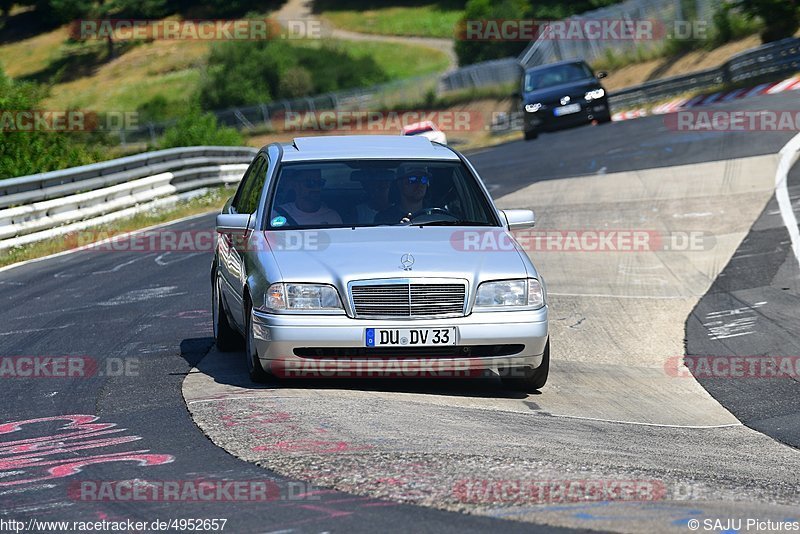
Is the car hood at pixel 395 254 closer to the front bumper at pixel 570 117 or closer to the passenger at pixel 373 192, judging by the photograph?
the passenger at pixel 373 192

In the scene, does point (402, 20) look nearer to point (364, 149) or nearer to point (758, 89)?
point (758, 89)

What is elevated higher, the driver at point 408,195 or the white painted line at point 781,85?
the driver at point 408,195

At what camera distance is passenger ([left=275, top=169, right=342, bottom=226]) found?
28.4 feet

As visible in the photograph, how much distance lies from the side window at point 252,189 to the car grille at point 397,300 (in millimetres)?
1561

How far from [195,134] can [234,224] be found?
2452cm

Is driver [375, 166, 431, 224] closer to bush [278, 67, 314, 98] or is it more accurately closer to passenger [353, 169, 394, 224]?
passenger [353, 169, 394, 224]

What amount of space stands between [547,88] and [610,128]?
4334mm

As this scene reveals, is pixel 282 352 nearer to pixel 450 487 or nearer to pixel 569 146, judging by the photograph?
pixel 450 487

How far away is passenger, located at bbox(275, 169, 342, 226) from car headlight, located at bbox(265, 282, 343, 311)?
3.10 feet

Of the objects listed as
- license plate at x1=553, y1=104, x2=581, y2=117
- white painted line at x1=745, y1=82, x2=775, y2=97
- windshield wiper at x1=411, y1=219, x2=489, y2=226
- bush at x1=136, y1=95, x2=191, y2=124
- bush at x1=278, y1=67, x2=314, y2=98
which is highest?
windshield wiper at x1=411, y1=219, x2=489, y2=226

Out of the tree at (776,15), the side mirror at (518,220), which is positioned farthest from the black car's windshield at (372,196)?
the tree at (776,15)

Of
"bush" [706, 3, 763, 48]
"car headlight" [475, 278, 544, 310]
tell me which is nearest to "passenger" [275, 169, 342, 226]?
"car headlight" [475, 278, 544, 310]

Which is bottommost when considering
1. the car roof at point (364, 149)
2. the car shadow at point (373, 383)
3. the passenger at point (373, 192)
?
the car shadow at point (373, 383)

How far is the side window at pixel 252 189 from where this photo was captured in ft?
30.2
